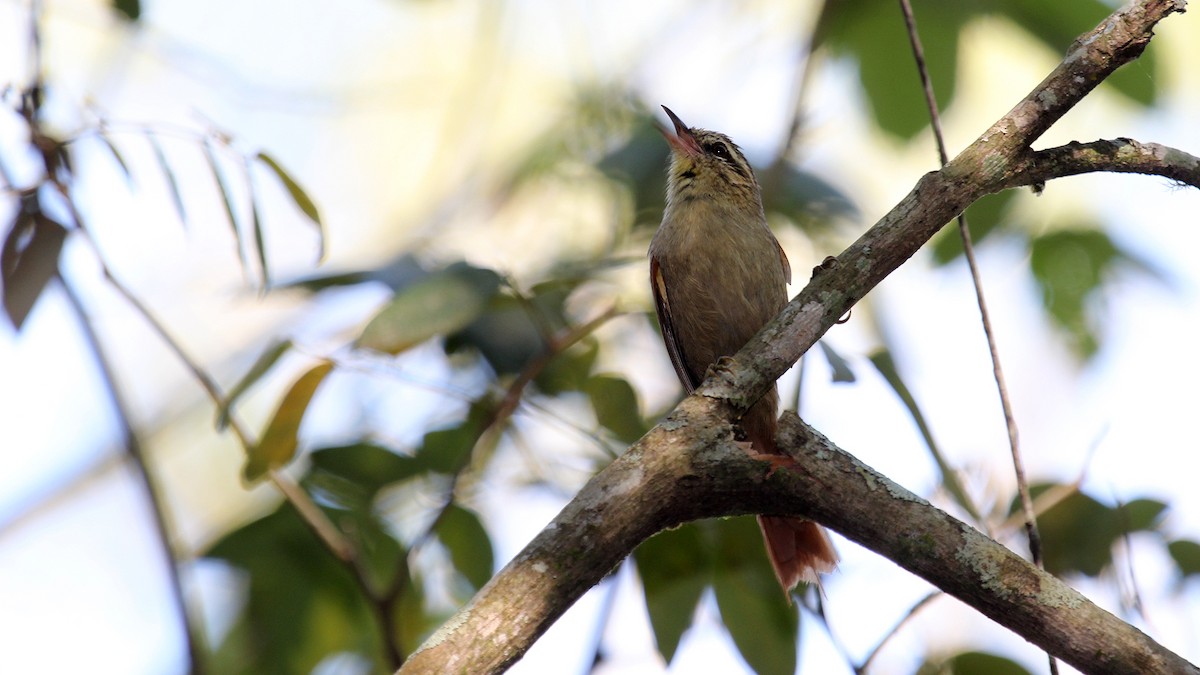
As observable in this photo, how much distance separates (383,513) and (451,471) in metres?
0.33

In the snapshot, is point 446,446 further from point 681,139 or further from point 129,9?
point 129,9

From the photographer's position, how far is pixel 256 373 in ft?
10.1

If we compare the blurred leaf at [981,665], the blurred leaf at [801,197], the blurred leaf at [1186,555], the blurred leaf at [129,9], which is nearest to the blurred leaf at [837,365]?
the blurred leaf at [981,665]

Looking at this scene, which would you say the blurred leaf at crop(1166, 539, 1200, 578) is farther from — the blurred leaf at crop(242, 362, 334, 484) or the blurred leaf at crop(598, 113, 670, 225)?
the blurred leaf at crop(242, 362, 334, 484)

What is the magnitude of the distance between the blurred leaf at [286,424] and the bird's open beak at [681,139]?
1639 mm

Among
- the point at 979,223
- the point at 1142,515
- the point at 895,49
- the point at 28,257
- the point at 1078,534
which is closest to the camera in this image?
the point at 28,257

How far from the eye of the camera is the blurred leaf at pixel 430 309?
116 inches

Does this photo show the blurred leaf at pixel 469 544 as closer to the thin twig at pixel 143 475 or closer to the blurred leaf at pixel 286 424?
the blurred leaf at pixel 286 424

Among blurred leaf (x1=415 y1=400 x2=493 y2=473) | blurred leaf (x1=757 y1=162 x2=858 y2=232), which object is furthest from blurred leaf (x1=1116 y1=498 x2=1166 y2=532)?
blurred leaf (x1=415 y1=400 x2=493 y2=473)

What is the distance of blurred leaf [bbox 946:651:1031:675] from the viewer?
118 inches

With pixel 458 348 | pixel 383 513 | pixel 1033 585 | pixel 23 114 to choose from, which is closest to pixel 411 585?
pixel 383 513

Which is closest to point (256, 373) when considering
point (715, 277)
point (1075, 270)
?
point (715, 277)

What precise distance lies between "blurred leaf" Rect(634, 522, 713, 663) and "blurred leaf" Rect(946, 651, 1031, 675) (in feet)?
2.34

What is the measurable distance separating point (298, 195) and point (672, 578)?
148cm
